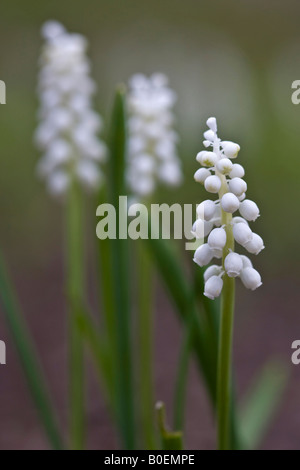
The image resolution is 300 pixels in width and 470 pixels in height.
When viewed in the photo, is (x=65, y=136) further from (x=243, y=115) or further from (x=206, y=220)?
(x=243, y=115)

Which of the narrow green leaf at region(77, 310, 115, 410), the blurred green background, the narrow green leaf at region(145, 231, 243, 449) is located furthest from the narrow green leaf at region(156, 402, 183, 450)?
the blurred green background

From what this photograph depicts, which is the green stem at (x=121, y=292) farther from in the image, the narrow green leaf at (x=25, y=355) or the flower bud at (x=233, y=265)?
the flower bud at (x=233, y=265)

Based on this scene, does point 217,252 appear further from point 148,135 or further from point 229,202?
point 148,135

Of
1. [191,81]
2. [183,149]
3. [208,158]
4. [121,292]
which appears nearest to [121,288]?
[121,292]

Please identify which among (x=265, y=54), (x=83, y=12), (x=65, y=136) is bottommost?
(x=65, y=136)

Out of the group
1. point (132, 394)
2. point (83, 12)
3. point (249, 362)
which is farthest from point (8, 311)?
point (83, 12)

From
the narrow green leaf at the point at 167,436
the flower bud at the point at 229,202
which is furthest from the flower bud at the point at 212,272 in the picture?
the narrow green leaf at the point at 167,436

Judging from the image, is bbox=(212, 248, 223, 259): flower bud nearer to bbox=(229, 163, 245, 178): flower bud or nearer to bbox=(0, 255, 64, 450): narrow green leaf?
bbox=(229, 163, 245, 178): flower bud
